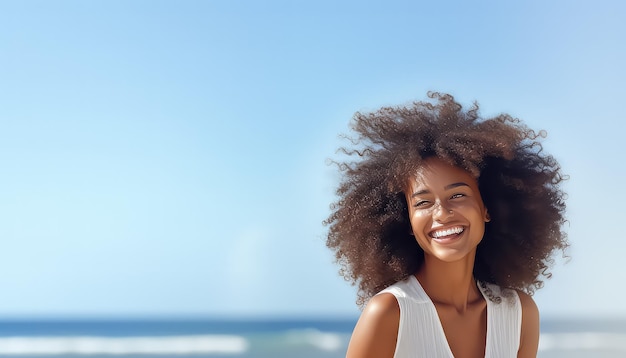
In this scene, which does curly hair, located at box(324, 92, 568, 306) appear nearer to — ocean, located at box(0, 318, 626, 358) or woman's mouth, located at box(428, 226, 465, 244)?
woman's mouth, located at box(428, 226, 465, 244)

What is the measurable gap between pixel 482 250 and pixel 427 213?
0.55m

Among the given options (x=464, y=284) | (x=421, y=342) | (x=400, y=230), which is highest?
(x=400, y=230)

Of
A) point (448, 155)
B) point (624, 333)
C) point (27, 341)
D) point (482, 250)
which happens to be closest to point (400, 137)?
point (448, 155)

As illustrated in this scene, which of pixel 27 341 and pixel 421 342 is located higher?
pixel 27 341

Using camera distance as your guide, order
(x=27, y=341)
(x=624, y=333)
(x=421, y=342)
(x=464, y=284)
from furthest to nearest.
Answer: (x=27, y=341), (x=624, y=333), (x=464, y=284), (x=421, y=342)

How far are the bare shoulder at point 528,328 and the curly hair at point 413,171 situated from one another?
207 millimetres

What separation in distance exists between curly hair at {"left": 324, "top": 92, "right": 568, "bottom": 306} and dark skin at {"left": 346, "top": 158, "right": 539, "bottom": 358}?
3.0 inches

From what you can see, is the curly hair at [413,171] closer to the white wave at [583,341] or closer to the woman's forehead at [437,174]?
the woman's forehead at [437,174]

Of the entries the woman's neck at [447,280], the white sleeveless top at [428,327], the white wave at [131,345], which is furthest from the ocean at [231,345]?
the woman's neck at [447,280]

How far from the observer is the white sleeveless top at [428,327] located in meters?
3.37

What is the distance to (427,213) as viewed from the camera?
11.2 feet

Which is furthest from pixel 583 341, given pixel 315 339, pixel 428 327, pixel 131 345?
pixel 428 327

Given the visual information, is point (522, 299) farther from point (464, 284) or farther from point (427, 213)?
point (427, 213)

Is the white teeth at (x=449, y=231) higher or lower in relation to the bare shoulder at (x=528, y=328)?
higher
